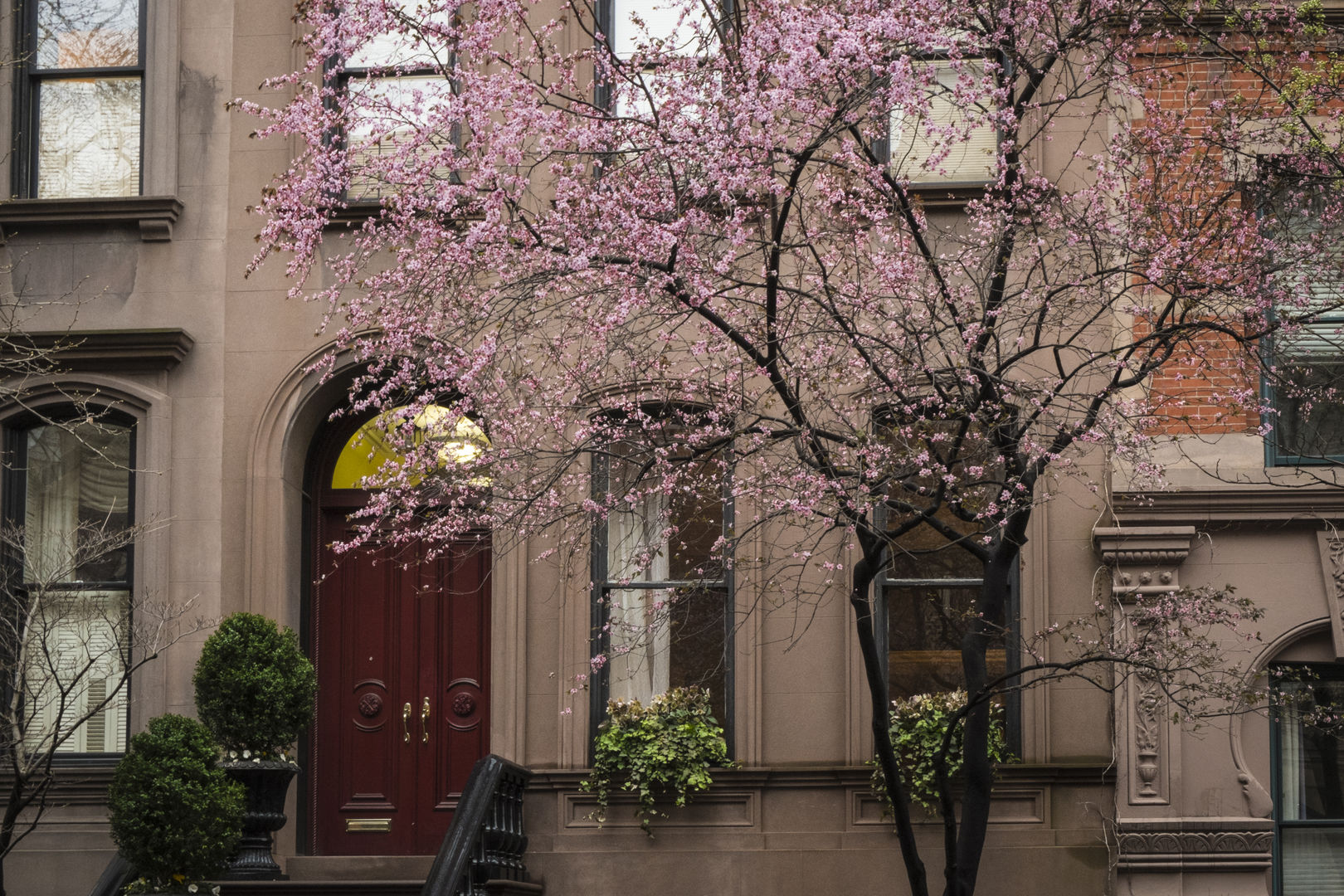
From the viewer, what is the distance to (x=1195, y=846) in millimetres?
10336

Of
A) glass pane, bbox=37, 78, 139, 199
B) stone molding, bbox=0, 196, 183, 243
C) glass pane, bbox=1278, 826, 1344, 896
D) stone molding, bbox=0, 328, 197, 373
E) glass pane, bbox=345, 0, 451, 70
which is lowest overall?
glass pane, bbox=1278, 826, 1344, 896

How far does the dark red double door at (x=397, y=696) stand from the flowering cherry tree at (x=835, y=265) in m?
0.65

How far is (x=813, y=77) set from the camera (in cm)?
830

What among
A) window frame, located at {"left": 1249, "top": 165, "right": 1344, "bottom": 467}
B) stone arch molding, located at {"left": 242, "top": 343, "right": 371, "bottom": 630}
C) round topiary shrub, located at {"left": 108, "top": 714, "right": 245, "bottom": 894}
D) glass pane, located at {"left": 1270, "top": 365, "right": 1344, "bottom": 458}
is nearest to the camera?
round topiary shrub, located at {"left": 108, "top": 714, "right": 245, "bottom": 894}

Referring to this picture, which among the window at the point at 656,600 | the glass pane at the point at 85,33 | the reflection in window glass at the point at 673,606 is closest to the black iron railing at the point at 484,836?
the window at the point at 656,600

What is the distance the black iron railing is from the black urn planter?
4.03ft

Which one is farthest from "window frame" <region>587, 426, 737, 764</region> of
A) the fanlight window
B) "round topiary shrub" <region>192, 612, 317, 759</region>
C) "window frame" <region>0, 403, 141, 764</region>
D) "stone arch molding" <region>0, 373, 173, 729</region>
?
"window frame" <region>0, 403, 141, 764</region>

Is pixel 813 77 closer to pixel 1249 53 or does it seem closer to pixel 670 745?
pixel 1249 53

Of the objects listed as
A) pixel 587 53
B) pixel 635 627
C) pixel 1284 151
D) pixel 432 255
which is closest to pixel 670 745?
pixel 635 627

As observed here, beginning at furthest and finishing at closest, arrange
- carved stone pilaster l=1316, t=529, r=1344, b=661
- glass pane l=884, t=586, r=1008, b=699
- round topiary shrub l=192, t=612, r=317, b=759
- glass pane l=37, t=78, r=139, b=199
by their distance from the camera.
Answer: glass pane l=37, t=78, r=139, b=199 → glass pane l=884, t=586, r=1008, b=699 → carved stone pilaster l=1316, t=529, r=1344, b=661 → round topiary shrub l=192, t=612, r=317, b=759

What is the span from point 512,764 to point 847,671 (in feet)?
7.52

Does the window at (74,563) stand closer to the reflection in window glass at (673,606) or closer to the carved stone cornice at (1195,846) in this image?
the reflection in window glass at (673,606)

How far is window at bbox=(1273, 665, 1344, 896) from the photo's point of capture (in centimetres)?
1062

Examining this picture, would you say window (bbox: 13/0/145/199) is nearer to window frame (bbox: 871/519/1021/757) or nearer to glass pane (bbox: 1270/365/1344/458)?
window frame (bbox: 871/519/1021/757)
